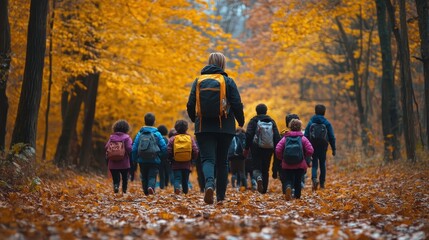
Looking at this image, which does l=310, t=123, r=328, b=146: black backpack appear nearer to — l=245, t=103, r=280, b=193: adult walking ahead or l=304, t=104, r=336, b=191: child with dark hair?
l=304, t=104, r=336, b=191: child with dark hair

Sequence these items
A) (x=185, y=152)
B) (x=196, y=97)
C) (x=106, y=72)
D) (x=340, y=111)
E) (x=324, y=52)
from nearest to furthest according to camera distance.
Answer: (x=196, y=97)
(x=185, y=152)
(x=106, y=72)
(x=324, y=52)
(x=340, y=111)

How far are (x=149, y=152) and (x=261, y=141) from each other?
2.36 meters

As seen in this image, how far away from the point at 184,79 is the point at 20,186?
13591 millimetres

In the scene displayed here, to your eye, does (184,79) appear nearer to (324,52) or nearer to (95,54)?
(95,54)

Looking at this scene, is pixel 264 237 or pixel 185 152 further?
pixel 185 152

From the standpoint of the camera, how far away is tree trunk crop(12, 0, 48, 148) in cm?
1302

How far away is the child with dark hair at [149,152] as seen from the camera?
41.7 feet

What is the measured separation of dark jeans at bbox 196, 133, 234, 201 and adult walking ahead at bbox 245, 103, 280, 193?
2772mm

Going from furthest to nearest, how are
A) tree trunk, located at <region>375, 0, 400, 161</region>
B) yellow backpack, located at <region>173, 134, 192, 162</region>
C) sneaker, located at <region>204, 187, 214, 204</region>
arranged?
tree trunk, located at <region>375, 0, 400, 161</region> → yellow backpack, located at <region>173, 134, 192, 162</region> → sneaker, located at <region>204, 187, 214, 204</region>

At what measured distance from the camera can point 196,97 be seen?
9.25 metres

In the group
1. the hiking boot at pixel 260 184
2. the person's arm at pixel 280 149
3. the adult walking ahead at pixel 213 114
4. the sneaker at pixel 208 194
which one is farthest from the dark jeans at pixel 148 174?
the sneaker at pixel 208 194

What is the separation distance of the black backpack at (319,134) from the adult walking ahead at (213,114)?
504 cm

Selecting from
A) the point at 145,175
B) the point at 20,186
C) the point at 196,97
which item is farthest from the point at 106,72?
the point at 196,97

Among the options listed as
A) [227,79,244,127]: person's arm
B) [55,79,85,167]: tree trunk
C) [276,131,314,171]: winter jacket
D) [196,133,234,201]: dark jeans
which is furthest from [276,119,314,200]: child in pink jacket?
[55,79,85,167]: tree trunk
